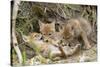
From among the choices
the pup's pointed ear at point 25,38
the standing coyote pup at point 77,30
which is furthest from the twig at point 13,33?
the standing coyote pup at point 77,30

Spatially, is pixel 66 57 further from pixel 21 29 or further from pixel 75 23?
pixel 21 29

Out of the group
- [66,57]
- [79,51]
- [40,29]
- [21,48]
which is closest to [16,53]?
[21,48]

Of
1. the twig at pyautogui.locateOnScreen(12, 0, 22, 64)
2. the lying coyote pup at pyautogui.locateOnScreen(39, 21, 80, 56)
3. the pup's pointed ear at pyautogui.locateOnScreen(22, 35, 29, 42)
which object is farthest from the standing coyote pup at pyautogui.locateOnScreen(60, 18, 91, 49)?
the twig at pyautogui.locateOnScreen(12, 0, 22, 64)

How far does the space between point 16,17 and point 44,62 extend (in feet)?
1.66

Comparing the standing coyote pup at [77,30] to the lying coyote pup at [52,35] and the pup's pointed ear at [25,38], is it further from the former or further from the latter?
the pup's pointed ear at [25,38]

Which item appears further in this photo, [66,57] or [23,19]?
[66,57]

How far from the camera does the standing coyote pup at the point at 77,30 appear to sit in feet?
6.01

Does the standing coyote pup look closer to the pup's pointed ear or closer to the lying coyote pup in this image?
the lying coyote pup

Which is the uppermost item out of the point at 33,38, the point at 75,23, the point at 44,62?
the point at 75,23

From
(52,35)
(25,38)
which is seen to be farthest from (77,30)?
(25,38)

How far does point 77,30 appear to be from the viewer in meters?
1.87

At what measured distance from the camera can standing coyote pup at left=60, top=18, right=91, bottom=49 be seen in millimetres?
1832

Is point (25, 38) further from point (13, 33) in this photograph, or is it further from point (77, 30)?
point (77, 30)

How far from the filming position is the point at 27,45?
172 cm
